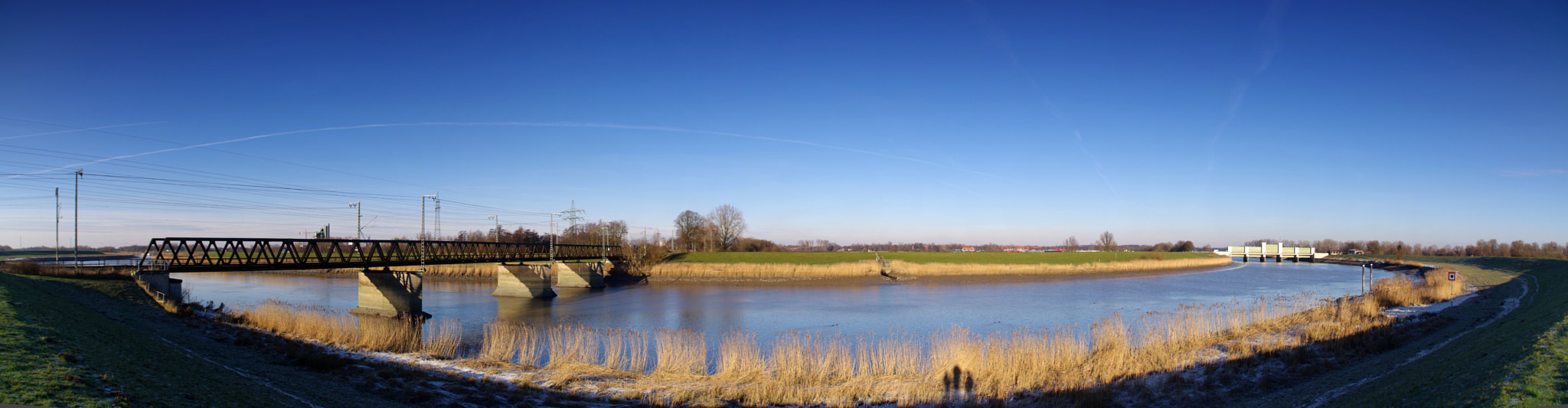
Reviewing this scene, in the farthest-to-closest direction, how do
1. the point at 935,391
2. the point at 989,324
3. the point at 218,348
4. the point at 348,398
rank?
the point at 989,324 → the point at 218,348 → the point at 935,391 → the point at 348,398

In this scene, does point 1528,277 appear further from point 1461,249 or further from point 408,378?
point 1461,249

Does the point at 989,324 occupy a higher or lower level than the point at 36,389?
lower

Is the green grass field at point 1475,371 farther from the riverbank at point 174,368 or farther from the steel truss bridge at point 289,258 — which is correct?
the steel truss bridge at point 289,258

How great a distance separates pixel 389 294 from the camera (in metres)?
28.2

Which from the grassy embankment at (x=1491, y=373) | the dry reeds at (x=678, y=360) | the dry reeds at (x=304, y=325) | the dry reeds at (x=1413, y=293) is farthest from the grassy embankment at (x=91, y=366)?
the dry reeds at (x=1413, y=293)

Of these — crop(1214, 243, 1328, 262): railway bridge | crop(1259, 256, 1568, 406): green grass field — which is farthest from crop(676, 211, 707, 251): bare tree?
crop(1214, 243, 1328, 262): railway bridge

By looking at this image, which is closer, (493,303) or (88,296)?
(88,296)

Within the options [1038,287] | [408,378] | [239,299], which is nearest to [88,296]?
[408,378]

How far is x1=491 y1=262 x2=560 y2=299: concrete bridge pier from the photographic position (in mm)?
39156

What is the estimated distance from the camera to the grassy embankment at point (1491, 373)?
6824mm

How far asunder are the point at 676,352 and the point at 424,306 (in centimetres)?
2532

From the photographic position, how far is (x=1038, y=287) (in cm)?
4469

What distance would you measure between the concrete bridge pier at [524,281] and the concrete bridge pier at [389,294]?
9870 mm

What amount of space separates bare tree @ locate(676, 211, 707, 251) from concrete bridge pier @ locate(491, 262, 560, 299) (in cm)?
4215
